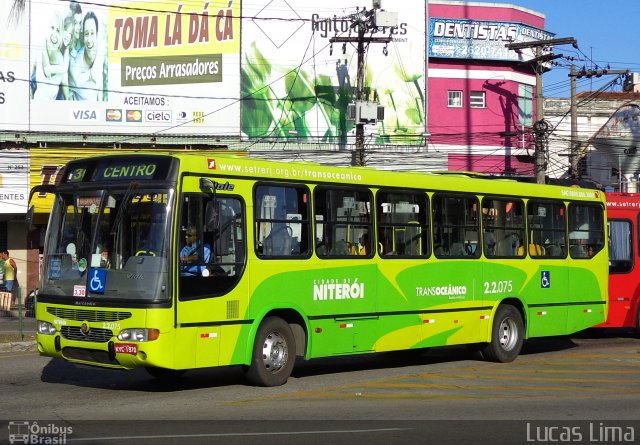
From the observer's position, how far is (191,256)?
11.9 metres

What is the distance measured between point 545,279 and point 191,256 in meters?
8.56

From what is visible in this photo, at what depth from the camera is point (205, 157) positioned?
1229 centimetres

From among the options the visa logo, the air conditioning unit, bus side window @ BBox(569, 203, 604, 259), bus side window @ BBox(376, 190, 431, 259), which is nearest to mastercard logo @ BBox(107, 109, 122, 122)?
the visa logo

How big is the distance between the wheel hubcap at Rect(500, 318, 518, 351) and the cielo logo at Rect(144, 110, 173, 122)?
800 inches

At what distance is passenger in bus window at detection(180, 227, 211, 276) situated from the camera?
11.8m

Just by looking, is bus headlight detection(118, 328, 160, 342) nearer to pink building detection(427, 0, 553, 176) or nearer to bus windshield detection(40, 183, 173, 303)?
bus windshield detection(40, 183, 173, 303)

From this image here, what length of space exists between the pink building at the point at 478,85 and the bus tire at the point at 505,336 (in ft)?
67.1

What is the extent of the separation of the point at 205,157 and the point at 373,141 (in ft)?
80.6

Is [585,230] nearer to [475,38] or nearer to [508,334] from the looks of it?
[508,334]

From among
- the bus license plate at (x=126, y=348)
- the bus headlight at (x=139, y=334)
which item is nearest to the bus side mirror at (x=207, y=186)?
the bus headlight at (x=139, y=334)

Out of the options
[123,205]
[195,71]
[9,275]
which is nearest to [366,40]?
[195,71]

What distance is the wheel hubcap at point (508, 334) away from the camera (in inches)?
677

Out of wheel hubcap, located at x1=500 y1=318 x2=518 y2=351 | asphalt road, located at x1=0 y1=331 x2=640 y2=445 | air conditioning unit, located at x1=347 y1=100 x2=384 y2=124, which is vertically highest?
air conditioning unit, located at x1=347 y1=100 x2=384 y2=124
